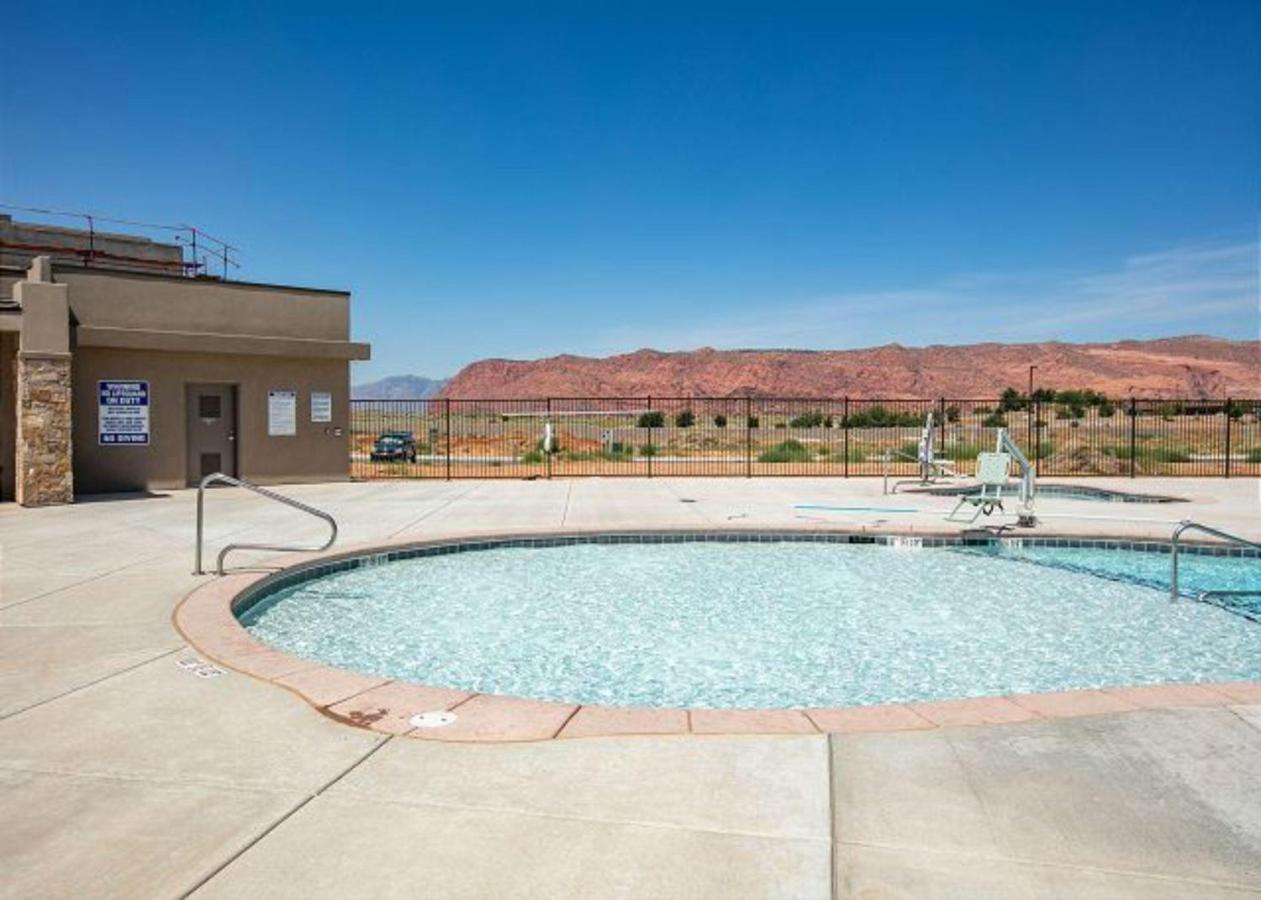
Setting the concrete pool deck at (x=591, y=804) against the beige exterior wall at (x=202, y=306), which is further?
the beige exterior wall at (x=202, y=306)

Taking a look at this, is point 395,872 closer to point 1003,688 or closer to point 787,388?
point 1003,688

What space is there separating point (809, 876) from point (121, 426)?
51.5 feet

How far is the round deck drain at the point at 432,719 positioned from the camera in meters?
4.13

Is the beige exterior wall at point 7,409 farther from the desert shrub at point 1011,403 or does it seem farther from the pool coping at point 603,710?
the desert shrub at point 1011,403

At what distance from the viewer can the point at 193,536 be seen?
409 inches

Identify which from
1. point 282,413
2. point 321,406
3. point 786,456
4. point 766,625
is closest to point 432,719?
point 766,625

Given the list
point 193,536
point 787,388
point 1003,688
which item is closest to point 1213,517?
point 1003,688

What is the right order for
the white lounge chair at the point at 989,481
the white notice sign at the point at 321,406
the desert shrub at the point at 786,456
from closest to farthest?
the white lounge chair at the point at 989,481
the white notice sign at the point at 321,406
the desert shrub at the point at 786,456

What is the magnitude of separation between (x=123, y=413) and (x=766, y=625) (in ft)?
41.2

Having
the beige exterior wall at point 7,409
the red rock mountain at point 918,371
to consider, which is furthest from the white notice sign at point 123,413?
the red rock mountain at point 918,371

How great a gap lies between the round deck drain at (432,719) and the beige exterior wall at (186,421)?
44.6 feet

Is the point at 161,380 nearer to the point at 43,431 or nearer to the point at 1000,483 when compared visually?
the point at 43,431

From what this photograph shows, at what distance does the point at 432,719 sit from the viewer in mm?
4211

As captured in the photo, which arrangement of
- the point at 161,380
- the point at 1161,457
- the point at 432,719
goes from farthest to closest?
the point at 1161,457 < the point at 161,380 < the point at 432,719
